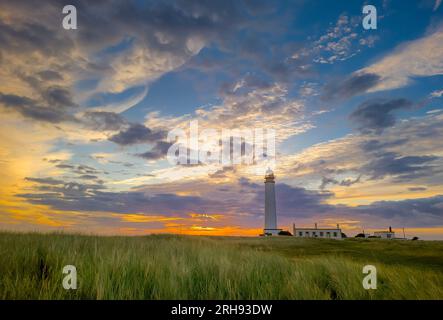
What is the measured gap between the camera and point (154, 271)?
6.93 m

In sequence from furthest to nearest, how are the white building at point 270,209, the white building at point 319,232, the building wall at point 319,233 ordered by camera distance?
the white building at point 319,232, the building wall at point 319,233, the white building at point 270,209

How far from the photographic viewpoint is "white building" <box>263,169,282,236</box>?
188 ft

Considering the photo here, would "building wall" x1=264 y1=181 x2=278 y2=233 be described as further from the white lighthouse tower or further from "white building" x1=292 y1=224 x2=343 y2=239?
"white building" x1=292 y1=224 x2=343 y2=239

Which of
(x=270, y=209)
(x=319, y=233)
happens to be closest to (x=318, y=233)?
(x=319, y=233)

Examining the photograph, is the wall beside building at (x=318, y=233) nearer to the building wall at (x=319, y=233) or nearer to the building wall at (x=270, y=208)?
the building wall at (x=319, y=233)

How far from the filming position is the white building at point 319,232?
64.3 meters

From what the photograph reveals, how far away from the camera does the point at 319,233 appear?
6594 cm

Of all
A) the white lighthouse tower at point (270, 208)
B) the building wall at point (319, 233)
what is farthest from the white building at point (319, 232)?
the white lighthouse tower at point (270, 208)

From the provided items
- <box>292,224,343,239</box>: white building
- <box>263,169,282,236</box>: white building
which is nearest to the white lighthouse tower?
<box>263,169,282,236</box>: white building

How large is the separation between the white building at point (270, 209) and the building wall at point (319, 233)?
9278 millimetres

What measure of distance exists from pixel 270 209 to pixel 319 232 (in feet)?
49.9
